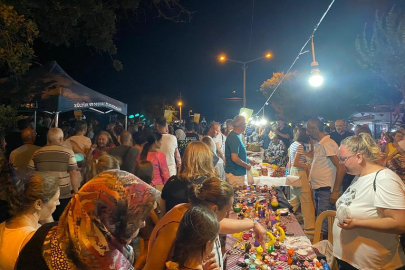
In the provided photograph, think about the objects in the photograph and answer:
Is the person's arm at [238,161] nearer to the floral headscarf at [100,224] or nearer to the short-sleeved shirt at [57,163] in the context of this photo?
the short-sleeved shirt at [57,163]

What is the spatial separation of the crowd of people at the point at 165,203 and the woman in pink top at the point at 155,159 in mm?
18

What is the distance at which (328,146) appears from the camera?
210 inches

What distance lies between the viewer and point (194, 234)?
1.61 metres

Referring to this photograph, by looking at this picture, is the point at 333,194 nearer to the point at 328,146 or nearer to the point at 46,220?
the point at 328,146

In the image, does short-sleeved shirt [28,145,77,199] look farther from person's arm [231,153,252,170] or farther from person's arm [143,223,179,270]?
person's arm [143,223,179,270]

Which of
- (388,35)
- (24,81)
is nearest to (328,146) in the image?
(24,81)

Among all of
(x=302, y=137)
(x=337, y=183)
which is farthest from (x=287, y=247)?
(x=302, y=137)

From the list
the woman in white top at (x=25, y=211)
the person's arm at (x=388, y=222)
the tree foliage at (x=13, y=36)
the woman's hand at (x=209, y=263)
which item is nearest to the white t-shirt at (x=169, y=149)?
the tree foliage at (x=13, y=36)

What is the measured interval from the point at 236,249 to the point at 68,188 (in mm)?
3087

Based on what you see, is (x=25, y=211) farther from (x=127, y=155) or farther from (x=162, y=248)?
(x=127, y=155)

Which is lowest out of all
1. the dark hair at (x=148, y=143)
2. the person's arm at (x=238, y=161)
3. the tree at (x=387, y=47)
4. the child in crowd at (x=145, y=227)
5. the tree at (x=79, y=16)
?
the child in crowd at (x=145, y=227)

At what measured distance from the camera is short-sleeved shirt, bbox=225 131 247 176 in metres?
6.16

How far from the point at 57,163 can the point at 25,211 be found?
2.61m

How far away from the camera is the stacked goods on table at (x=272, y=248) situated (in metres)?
2.69
